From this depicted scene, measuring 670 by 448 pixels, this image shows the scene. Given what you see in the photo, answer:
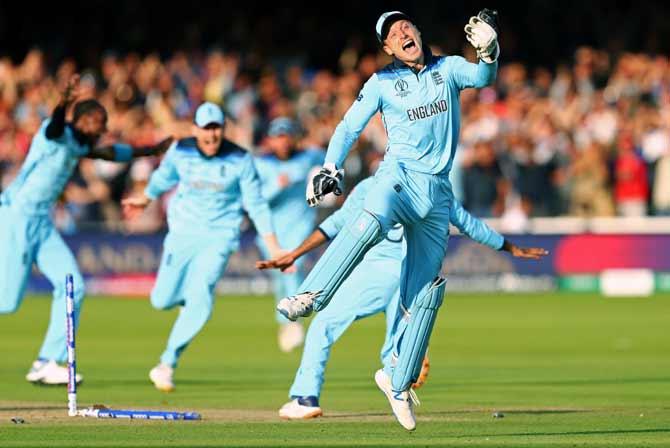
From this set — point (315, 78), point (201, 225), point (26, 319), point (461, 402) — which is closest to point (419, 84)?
point (461, 402)

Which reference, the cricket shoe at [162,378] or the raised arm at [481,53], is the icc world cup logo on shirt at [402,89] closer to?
the raised arm at [481,53]

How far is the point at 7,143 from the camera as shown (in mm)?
29594

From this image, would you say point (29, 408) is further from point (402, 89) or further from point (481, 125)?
point (481, 125)

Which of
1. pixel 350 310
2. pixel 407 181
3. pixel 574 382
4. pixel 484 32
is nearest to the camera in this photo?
pixel 484 32

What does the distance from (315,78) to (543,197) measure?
521 cm

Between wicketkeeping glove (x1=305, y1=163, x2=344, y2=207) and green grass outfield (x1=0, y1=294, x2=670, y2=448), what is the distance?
60.9 inches

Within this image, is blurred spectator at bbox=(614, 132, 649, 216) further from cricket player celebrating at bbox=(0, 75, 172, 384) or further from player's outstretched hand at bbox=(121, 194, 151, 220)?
cricket player celebrating at bbox=(0, 75, 172, 384)

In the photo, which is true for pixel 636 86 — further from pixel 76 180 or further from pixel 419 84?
pixel 419 84

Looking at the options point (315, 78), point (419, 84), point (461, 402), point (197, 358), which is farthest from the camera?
point (315, 78)

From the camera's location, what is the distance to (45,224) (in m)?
15.4

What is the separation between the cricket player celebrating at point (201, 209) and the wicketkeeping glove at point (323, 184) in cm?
428

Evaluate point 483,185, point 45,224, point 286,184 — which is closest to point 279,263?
point 45,224

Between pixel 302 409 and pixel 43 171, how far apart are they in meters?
4.26

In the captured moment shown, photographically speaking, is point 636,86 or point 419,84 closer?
point 419,84
